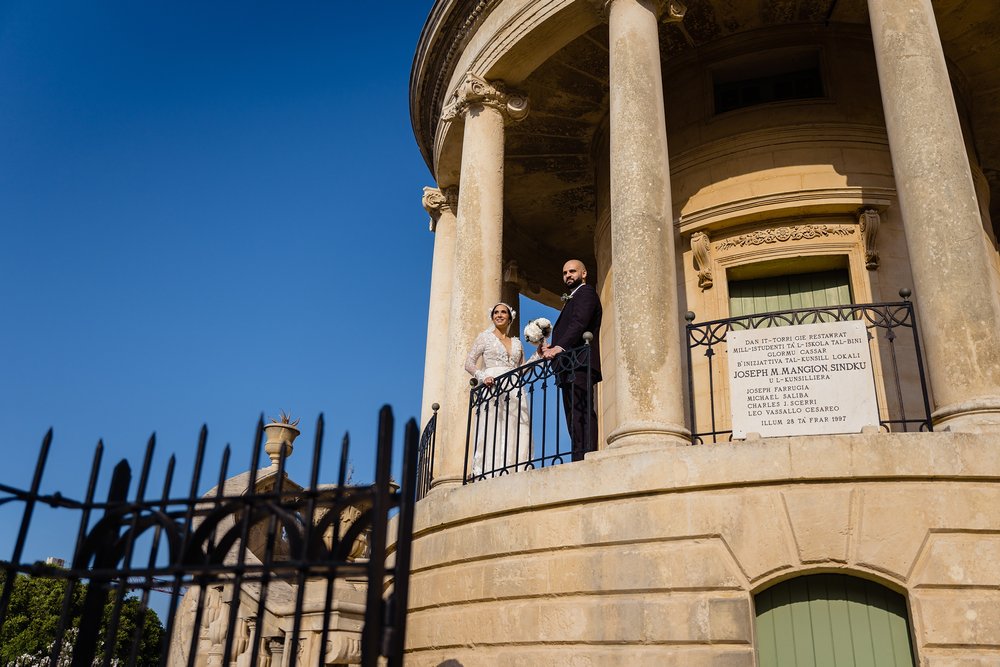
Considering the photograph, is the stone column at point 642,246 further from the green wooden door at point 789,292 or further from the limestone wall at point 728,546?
the green wooden door at point 789,292

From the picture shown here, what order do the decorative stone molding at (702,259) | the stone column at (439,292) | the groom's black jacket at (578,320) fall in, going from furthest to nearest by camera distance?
the stone column at (439,292) → the decorative stone molding at (702,259) → the groom's black jacket at (578,320)

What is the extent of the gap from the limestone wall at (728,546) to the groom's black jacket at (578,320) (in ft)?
7.80

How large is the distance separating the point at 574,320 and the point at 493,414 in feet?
5.28

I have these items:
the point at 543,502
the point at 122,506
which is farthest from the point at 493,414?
the point at 122,506

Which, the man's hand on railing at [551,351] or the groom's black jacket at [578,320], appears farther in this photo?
the groom's black jacket at [578,320]

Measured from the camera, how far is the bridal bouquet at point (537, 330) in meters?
10.6

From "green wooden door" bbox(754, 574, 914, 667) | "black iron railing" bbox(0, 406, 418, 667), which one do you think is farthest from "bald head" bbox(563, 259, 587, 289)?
"black iron railing" bbox(0, 406, 418, 667)

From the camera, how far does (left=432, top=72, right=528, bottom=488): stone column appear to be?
10641mm

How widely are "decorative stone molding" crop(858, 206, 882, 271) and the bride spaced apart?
5292mm

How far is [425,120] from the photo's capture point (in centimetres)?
1612

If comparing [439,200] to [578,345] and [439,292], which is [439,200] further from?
[578,345]

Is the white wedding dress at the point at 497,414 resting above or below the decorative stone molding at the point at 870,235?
below

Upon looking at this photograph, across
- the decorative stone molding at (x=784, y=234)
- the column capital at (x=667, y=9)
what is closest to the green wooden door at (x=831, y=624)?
the decorative stone molding at (x=784, y=234)

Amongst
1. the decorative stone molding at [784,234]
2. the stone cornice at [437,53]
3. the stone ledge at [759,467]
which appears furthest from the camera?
the stone cornice at [437,53]
